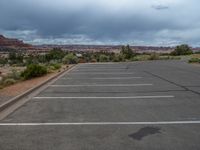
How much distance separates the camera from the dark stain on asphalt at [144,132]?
7471mm

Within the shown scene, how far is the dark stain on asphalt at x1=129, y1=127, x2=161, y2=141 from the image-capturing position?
747cm

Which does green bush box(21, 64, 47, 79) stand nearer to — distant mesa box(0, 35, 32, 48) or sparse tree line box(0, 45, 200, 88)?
sparse tree line box(0, 45, 200, 88)

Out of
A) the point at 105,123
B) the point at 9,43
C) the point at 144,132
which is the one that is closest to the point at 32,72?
the point at 105,123

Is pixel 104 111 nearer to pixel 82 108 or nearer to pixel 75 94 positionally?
pixel 82 108

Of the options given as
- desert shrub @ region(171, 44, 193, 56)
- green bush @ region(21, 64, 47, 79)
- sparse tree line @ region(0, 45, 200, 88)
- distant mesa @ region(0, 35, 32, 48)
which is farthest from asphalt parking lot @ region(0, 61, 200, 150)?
distant mesa @ region(0, 35, 32, 48)

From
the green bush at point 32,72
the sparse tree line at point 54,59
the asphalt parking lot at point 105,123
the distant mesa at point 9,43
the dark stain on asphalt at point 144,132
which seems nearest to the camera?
the asphalt parking lot at point 105,123

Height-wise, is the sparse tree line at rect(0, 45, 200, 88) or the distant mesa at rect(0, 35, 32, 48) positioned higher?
the distant mesa at rect(0, 35, 32, 48)

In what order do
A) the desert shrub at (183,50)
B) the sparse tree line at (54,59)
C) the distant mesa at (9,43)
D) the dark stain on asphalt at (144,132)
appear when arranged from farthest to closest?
the distant mesa at (9,43), the desert shrub at (183,50), the sparse tree line at (54,59), the dark stain on asphalt at (144,132)

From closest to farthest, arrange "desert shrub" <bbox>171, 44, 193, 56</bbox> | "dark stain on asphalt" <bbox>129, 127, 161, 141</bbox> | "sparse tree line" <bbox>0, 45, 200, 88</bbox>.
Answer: "dark stain on asphalt" <bbox>129, 127, 161, 141</bbox>, "sparse tree line" <bbox>0, 45, 200, 88</bbox>, "desert shrub" <bbox>171, 44, 193, 56</bbox>

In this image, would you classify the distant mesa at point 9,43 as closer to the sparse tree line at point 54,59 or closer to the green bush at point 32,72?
the sparse tree line at point 54,59

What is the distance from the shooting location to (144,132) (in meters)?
7.93

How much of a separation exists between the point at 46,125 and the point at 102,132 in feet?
5.06

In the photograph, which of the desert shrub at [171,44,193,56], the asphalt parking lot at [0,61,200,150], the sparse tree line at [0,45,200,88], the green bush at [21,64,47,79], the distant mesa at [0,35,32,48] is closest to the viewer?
the asphalt parking lot at [0,61,200,150]

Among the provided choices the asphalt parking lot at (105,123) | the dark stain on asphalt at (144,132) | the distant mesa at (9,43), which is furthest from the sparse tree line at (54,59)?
A: the distant mesa at (9,43)
